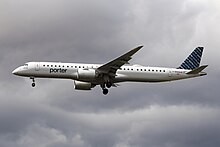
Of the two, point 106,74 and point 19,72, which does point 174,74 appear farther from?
point 19,72

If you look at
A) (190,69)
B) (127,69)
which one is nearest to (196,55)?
(190,69)

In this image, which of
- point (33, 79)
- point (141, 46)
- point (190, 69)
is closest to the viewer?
point (141, 46)

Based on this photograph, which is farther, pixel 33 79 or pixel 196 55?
pixel 196 55

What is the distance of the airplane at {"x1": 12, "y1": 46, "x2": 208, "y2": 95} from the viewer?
117m

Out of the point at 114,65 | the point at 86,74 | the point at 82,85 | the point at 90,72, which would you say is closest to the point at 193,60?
the point at 114,65

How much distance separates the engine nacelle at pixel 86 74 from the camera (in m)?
118

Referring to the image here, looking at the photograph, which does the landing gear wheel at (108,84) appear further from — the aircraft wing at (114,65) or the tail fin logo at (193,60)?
the tail fin logo at (193,60)

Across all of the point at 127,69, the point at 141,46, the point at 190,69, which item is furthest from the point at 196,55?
the point at 141,46

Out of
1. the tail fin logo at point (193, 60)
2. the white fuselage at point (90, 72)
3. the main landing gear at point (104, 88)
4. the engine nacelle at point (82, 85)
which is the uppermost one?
the tail fin logo at point (193, 60)

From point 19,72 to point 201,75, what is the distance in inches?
942

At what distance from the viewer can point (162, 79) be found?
122812mm

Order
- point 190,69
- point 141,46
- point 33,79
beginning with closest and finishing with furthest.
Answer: point 141,46
point 33,79
point 190,69

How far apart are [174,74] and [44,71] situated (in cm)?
1808

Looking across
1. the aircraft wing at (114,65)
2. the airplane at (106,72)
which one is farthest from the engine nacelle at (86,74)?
the aircraft wing at (114,65)
